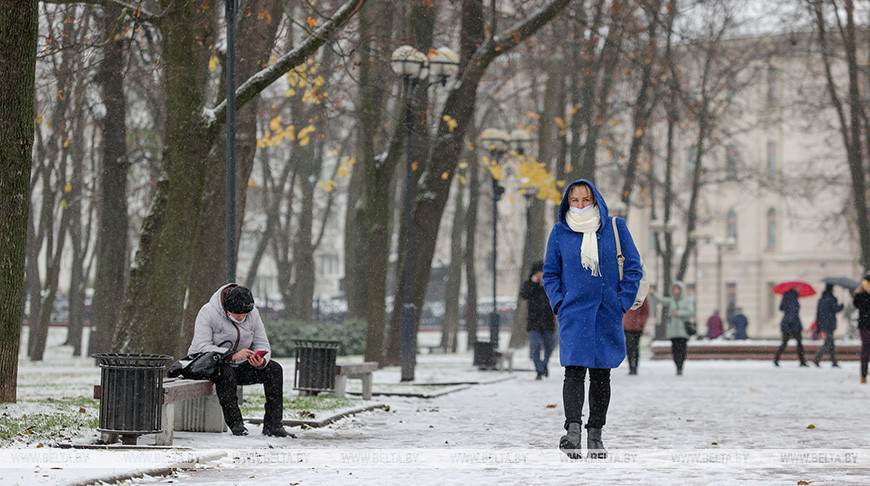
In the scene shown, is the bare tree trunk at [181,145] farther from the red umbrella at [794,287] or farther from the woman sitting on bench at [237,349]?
the red umbrella at [794,287]

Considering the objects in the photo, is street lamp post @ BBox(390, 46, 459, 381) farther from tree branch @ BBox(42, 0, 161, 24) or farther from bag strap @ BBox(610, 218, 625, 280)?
bag strap @ BBox(610, 218, 625, 280)

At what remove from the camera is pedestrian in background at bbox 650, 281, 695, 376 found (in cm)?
2233

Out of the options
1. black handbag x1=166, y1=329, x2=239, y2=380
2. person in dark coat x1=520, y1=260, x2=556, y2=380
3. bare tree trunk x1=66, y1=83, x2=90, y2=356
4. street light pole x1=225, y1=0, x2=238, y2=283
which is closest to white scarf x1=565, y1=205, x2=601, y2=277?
black handbag x1=166, y1=329, x2=239, y2=380

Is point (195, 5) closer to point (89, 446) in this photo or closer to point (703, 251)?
point (89, 446)

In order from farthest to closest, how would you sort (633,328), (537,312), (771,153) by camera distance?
(771,153) → (633,328) → (537,312)

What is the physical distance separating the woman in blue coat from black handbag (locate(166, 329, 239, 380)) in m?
2.75

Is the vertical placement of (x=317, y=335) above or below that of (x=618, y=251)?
below

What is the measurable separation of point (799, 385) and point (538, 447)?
10.8 metres

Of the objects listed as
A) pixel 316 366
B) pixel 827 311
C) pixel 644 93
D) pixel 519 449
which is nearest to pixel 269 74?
pixel 316 366

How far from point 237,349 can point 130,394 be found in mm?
1394

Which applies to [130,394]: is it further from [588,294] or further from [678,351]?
[678,351]

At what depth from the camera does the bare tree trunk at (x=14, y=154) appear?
11305mm

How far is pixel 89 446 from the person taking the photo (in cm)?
879

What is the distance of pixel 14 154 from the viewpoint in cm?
1130
